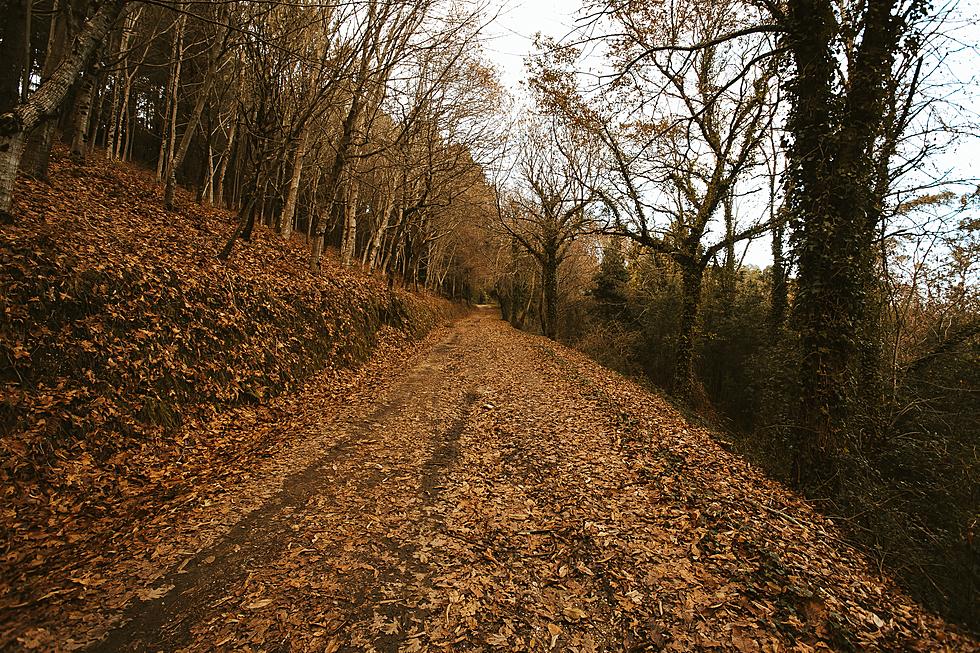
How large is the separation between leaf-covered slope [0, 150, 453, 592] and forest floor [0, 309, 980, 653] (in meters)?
0.86

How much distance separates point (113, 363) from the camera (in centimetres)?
498

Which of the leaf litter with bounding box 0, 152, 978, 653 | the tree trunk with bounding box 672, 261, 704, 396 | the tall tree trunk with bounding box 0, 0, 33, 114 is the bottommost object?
the leaf litter with bounding box 0, 152, 978, 653

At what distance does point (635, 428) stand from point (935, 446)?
→ 13.3 feet

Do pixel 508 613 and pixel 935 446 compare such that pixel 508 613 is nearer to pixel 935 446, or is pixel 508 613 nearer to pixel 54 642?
pixel 54 642

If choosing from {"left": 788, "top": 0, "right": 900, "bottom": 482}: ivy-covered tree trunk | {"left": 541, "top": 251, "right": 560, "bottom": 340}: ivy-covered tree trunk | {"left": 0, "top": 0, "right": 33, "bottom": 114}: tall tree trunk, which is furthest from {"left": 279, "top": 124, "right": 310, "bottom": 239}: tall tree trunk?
{"left": 541, "top": 251, "right": 560, "bottom": 340}: ivy-covered tree trunk

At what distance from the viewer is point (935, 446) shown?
18.5 feet

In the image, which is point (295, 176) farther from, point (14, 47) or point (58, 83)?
point (58, 83)

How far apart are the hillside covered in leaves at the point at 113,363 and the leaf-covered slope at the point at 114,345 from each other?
2 centimetres

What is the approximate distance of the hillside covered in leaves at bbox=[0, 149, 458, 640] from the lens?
3801 millimetres

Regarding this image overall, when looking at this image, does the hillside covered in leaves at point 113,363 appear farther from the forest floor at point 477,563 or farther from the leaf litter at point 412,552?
the forest floor at point 477,563

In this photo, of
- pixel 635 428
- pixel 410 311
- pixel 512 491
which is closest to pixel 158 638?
pixel 512 491

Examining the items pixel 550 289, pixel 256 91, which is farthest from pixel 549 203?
pixel 256 91

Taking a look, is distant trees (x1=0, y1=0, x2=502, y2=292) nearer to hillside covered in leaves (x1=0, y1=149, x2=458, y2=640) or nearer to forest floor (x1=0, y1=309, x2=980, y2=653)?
hillside covered in leaves (x1=0, y1=149, x2=458, y2=640)

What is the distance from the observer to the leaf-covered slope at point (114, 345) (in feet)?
13.1
